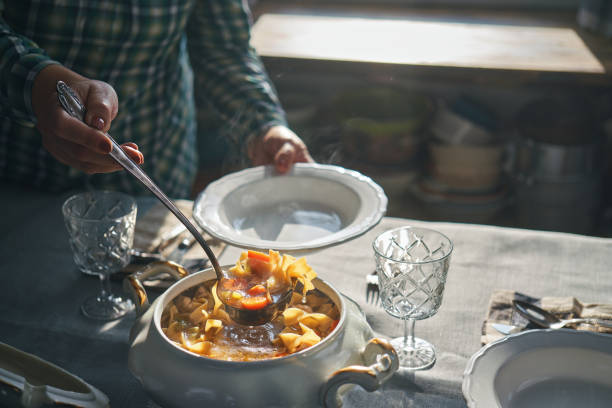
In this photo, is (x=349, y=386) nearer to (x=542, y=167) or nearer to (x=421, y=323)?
(x=421, y=323)

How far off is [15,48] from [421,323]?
77cm

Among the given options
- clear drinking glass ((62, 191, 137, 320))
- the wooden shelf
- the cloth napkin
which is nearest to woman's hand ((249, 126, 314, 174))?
the cloth napkin

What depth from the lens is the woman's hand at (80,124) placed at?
0.75m

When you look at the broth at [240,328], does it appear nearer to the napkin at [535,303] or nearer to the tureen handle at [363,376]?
the tureen handle at [363,376]

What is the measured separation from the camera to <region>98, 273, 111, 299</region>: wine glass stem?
884mm

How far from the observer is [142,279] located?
0.75 meters

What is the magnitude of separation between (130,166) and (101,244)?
0.18 meters

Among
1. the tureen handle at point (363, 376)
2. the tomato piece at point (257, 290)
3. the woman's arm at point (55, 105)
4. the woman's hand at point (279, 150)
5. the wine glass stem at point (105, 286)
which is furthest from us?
the woman's hand at point (279, 150)

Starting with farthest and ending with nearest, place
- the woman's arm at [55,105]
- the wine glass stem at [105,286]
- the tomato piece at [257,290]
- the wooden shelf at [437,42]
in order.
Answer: the wooden shelf at [437,42], the wine glass stem at [105,286], the woman's arm at [55,105], the tomato piece at [257,290]

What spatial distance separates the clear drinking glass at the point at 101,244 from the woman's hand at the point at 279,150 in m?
0.31

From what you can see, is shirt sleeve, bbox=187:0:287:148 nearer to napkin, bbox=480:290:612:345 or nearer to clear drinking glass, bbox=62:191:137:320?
clear drinking glass, bbox=62:191:137:320

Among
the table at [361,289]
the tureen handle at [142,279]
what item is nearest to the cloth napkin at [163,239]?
the table at [361,289]

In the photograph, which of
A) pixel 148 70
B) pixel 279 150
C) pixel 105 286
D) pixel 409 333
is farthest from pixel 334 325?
pixel 148 70

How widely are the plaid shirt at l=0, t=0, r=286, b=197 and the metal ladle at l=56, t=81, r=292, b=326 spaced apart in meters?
0.24
